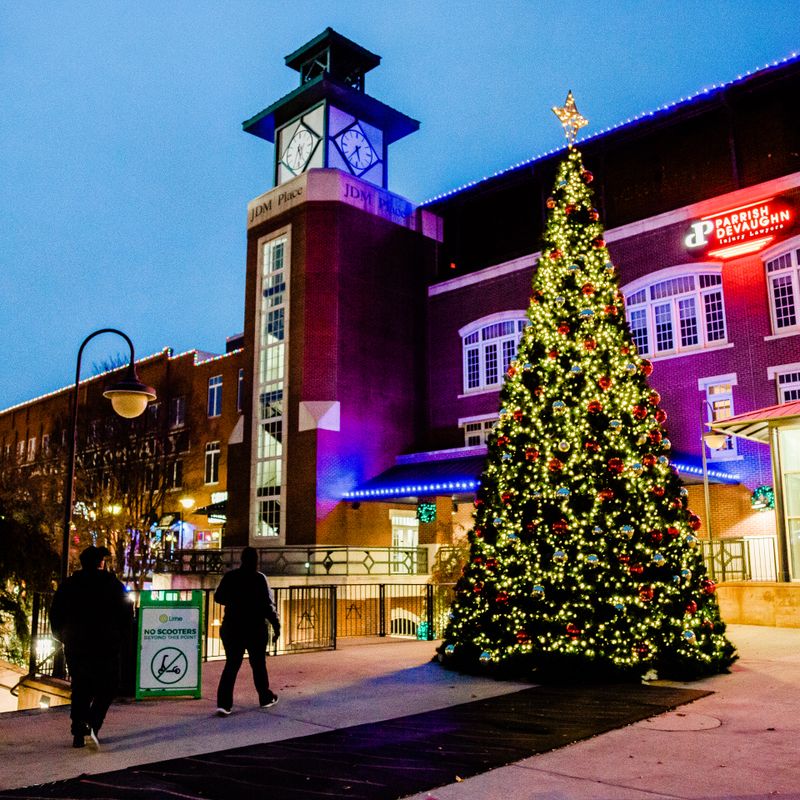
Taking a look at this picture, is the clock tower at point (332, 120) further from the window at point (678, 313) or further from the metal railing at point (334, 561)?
the metal railing at point (334, 561)

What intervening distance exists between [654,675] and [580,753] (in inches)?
156

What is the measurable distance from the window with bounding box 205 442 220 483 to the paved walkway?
1217 inches

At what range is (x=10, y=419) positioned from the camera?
209 feet

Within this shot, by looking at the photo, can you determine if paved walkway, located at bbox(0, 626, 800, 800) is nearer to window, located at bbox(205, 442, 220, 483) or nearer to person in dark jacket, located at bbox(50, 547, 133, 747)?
person in dark jacket, located at bbox(50, 547, 133, 747)

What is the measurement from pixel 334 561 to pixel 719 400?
13.8m

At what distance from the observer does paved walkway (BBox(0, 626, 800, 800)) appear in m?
5.70

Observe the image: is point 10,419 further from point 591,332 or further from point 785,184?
point 591,332

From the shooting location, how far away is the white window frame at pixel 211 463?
41.6 meters

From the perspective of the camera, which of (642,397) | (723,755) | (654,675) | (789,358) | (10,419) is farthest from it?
(10,419)

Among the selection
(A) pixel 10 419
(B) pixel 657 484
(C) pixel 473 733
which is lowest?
(C) pixel 473 733

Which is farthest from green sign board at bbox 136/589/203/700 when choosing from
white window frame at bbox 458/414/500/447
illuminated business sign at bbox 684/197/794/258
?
white window frame at bbox 458/414/500/447

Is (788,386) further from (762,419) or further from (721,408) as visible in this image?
(762,419)

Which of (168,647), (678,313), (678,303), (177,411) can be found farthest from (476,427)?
(168,647)

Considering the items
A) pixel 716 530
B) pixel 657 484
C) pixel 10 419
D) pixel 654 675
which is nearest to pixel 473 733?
pixel 654 675
